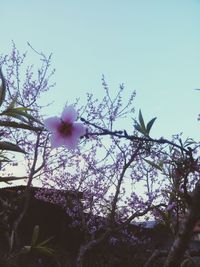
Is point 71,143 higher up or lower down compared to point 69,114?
lower down

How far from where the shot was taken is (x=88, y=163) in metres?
12.0

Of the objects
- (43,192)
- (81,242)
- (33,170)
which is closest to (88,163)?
(43,192)

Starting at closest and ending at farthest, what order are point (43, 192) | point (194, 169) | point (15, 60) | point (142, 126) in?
point (194, 169)
point (142, 126)
point (15, 60)
point (43, 192)

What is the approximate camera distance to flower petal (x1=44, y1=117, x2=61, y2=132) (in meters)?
1.00

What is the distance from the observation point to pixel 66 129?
3.47 feet

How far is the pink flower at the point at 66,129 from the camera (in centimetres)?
101

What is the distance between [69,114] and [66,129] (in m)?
0.06

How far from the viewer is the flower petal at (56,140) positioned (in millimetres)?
1037

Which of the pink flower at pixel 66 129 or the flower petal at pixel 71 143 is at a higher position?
the pink flower at pixel 66 129

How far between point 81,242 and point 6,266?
1040 centimetres

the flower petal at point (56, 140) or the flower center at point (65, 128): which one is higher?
the flower center at point (65, 128)

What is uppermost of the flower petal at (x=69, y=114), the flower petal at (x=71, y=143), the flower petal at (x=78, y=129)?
the flower petal at (x=69, y=114)

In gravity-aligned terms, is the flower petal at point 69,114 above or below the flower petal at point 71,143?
above

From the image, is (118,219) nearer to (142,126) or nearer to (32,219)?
(32,219)
